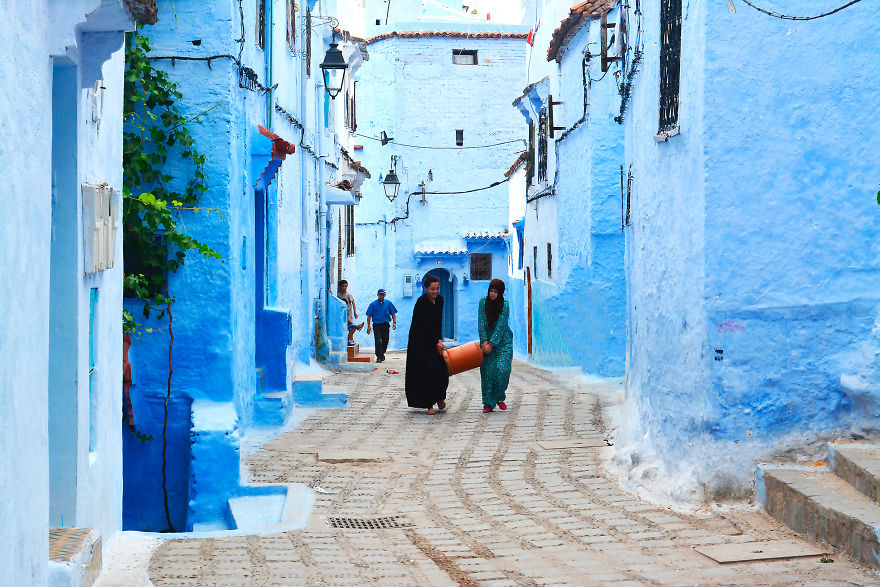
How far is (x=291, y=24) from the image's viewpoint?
13039 mm

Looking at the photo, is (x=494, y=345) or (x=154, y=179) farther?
(x=494, y=345)

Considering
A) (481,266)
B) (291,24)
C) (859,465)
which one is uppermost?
(291,24)

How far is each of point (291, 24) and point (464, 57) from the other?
19.3 metres

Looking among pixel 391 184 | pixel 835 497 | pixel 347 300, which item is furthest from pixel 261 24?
pixel 391 184

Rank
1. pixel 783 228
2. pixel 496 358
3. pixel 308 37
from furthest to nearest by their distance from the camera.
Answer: pixel 308 37, pixel 496 358, pixel 783 228

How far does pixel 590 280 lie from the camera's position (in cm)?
1551

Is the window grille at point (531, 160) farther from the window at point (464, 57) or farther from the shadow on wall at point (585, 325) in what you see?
the window at point (464, 57)

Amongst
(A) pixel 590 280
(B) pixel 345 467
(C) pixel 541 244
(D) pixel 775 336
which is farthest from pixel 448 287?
(D) pixel 775 336

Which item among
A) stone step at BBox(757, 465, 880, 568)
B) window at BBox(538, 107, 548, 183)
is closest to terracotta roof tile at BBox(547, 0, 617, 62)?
window at BBox(538, 107, 548, 183)

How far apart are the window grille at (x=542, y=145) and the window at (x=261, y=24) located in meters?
9.48

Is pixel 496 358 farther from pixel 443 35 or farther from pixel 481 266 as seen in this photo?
pixel 443 35

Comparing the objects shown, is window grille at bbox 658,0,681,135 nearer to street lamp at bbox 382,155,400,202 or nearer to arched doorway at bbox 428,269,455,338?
street lamp at bbox 382,155,400,202

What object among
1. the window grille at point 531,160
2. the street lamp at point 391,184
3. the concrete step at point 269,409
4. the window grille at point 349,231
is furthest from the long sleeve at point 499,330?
the window grille at point 349,231

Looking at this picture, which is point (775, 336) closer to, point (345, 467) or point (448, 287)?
point (345, 467)
